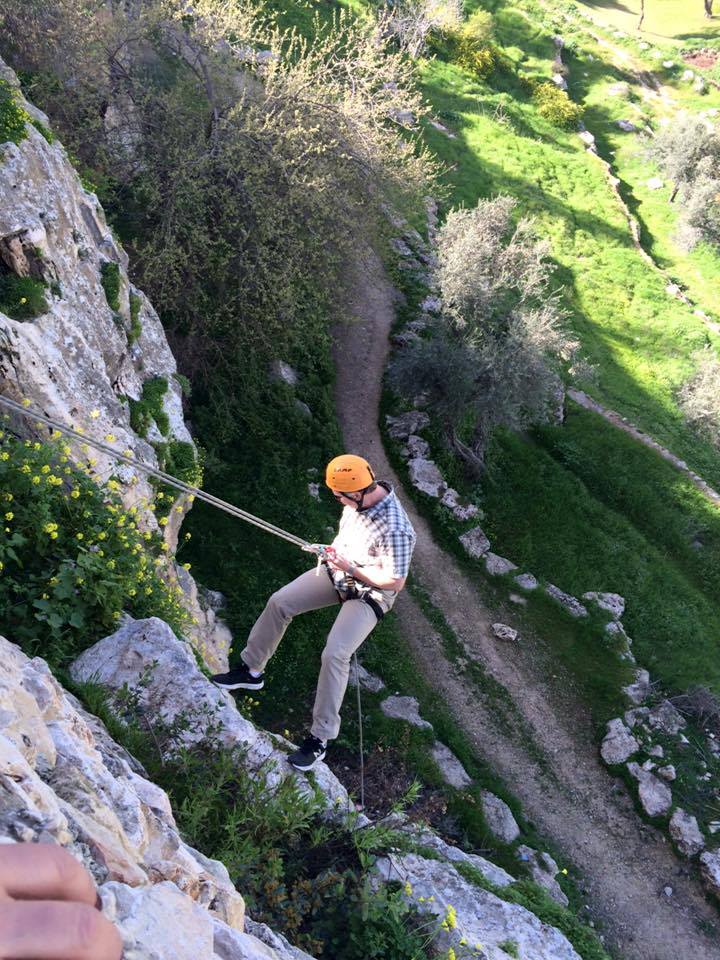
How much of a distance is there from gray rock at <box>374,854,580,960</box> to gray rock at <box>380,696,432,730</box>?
7362mm

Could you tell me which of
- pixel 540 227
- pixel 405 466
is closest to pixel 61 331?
pixel 405 466

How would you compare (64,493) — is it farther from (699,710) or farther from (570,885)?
(699,710)

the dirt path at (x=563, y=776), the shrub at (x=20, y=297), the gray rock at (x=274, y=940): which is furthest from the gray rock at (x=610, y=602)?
the gray rock at (x=274, y=940)

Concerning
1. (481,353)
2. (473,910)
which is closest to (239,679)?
(473,910)

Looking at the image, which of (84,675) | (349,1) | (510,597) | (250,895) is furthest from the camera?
(349,1)

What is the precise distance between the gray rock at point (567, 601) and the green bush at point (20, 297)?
16.2 meters

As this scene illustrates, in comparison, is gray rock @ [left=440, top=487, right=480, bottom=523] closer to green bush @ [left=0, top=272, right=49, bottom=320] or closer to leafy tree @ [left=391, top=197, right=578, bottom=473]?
leafy tree @ [left=391, top=197, right=578, bottom=473]

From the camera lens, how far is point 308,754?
26.8ft

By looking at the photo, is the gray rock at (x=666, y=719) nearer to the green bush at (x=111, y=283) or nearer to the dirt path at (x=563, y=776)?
the dirt path at (x=563, y=776)

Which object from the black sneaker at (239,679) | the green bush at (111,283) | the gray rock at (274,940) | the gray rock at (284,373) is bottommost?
the gray rock at (284,373)

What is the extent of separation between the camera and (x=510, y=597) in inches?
826

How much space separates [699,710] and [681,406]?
16.2m

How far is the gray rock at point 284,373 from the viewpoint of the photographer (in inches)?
885

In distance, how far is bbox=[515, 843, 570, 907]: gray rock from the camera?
1406 centimetres
